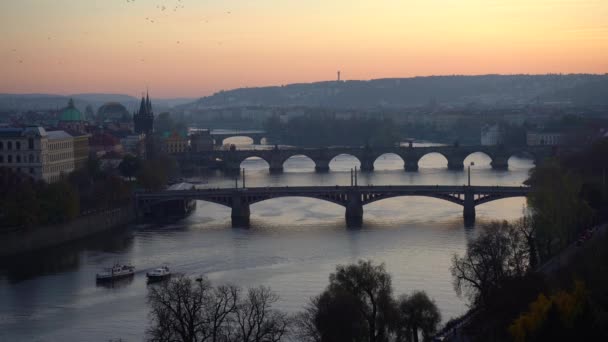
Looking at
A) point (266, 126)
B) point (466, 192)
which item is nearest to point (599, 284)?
point (466, 192)

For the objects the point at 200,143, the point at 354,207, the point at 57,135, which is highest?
the point at 57,135

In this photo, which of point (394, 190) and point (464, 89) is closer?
point (394, 190)

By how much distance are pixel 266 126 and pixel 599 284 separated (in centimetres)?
6522

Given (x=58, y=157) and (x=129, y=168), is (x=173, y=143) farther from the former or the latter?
(x=58, y=157)

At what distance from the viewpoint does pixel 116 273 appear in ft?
67.4

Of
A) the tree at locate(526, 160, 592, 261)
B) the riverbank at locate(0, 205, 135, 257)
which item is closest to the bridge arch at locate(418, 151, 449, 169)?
the riverbank at locate(0, 205, 135, 257)

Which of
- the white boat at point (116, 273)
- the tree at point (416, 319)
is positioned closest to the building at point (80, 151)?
the white boat at point (116, 273)

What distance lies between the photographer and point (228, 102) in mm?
151125

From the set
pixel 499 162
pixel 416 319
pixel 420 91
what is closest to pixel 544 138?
pixel 499 162

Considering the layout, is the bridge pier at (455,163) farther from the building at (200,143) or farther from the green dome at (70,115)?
the green dome at (70,115)

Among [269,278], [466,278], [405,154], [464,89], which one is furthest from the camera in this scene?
[464,89]

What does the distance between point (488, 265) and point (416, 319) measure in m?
2.59

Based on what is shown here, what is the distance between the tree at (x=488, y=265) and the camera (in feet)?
53.0

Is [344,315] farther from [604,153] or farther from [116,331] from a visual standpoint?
[604,153]
